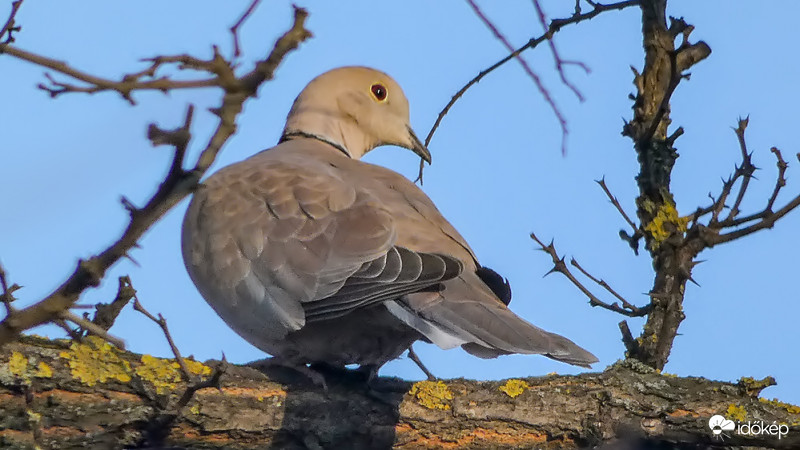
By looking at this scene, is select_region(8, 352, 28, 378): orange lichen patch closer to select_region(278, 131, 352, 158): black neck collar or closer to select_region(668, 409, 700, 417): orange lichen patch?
select_region(668, 409, 700, 417): orange lichen patch

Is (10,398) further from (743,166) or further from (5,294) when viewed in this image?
(743,166)

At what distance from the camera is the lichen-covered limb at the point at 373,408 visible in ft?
9.88

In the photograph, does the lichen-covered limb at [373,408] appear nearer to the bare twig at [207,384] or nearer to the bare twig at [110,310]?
the bare twig at [207,384]

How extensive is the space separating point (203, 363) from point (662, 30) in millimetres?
2522

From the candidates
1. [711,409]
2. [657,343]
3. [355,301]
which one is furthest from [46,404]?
[657,343]

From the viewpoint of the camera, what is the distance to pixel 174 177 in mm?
1704

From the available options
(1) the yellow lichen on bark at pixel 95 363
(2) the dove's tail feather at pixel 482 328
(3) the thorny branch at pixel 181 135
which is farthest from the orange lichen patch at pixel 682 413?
(3) the thorny branch at pixel 181 135

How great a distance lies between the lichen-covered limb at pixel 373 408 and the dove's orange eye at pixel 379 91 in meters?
2.12

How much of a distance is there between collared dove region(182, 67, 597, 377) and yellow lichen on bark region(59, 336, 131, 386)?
0.55m

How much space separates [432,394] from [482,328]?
272mm

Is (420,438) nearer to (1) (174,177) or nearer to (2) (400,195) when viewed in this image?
(2) (400,195)

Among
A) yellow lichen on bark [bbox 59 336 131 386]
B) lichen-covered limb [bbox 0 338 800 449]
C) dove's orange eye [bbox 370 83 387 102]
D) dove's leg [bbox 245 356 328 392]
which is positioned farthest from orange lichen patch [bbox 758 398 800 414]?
dove's orange eye [bbox 370 83 387 102]

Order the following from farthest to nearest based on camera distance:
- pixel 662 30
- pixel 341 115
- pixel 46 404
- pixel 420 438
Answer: pixel 341 115, pixel 662 30, pixel 420 438, pixel 46 404

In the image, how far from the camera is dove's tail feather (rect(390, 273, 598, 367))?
3.23 m
